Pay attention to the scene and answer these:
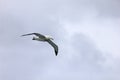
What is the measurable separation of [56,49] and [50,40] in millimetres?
1944

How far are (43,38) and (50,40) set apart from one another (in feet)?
6.98

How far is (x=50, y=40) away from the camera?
51.4 metres

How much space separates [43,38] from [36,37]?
1.43 metres

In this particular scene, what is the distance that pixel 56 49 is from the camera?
50594mm

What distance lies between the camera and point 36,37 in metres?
48.6

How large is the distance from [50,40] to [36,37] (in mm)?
3525

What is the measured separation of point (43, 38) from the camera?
49.6 metres

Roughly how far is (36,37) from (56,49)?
418cm
